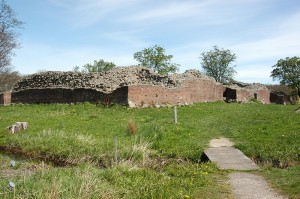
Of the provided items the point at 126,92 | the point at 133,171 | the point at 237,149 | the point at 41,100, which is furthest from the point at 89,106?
the point at 133,171

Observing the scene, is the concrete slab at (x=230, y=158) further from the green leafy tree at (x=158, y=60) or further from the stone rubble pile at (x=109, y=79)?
the green leafy tree at (x=158, y=60)

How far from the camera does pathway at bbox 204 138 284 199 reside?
6930 millimetres

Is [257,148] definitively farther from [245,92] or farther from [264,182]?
[245,92]

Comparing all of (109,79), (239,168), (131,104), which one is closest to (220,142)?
(239,168)

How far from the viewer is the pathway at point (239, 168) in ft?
22.7

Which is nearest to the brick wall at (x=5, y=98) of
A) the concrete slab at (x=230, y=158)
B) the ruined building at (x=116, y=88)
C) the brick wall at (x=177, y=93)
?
the ruined building at (x=116, y=88)

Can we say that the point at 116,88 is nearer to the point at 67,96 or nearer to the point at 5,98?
the point at 67,96

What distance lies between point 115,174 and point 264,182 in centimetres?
315

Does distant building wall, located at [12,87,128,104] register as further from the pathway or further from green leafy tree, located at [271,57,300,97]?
green leafy tree, located at [271,57,300,97]

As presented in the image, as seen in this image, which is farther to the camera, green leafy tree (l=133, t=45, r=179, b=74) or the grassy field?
green leafy tree (l=133, t=45, r=179, b=74)

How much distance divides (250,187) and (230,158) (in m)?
2.61

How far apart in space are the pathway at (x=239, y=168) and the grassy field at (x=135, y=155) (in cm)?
25

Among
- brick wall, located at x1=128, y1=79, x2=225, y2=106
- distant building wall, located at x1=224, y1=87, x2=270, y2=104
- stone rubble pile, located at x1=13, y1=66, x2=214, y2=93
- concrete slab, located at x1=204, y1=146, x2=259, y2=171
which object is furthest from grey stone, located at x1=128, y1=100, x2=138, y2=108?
distant building wall, located at x1=224, y1=87, x2=270, y2=104

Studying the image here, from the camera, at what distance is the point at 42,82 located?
27.6 meters
